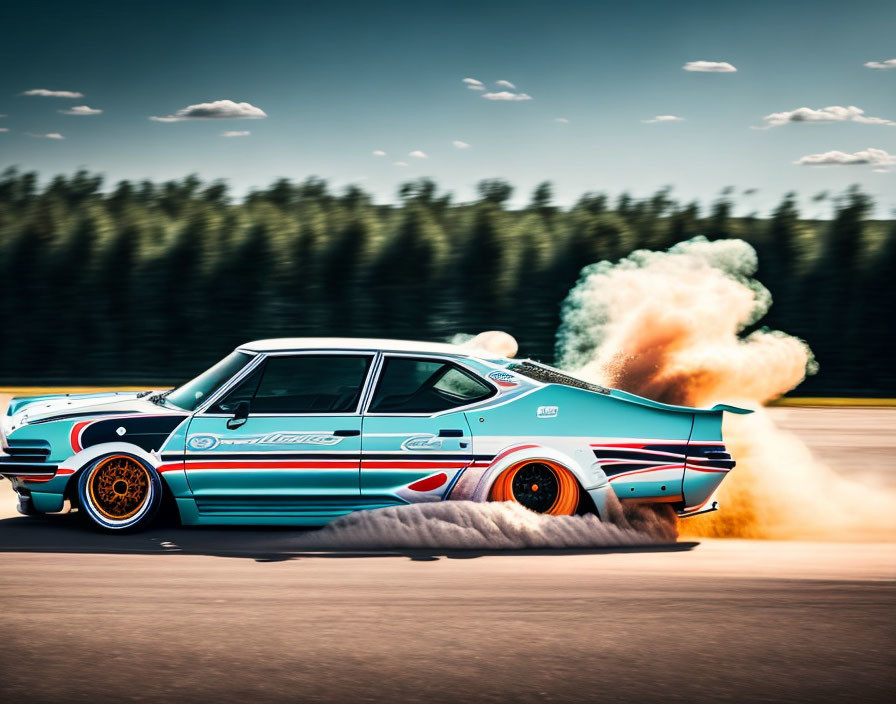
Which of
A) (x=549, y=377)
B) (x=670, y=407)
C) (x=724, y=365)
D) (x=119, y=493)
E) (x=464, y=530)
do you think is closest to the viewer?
(x=464, y=530)

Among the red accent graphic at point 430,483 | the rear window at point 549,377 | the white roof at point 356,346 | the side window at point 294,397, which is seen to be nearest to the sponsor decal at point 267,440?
the side window at point 294,397

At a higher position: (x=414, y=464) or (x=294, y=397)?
(x=294, y=397)

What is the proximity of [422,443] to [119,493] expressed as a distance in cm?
201

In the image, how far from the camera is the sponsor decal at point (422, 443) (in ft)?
23.7

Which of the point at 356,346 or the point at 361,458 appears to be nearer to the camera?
the point at 361,458

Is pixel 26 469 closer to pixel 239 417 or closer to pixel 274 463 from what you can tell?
pixel 239 417

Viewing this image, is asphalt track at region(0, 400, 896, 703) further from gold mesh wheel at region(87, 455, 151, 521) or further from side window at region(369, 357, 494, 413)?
side window at region(369, 357, 494, 413)

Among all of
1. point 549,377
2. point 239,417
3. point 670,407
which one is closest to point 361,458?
point 239,417

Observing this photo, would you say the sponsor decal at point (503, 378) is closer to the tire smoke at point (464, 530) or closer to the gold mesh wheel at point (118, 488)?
the tire smoke at point (464, 530)

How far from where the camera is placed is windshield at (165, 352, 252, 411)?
7.49m

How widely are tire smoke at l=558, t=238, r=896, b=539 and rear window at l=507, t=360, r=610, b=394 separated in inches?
54.3

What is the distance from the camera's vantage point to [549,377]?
24.9 ft

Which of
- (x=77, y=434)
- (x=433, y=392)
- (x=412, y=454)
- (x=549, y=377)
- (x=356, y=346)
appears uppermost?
(x=356, y=346)

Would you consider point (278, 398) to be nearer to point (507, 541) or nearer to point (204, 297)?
point (507, 541)
